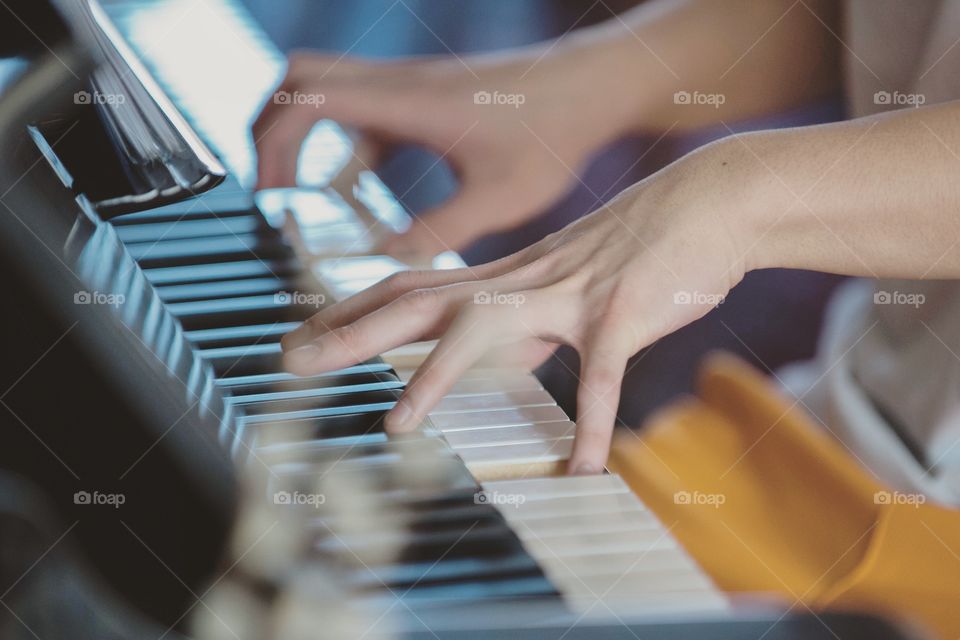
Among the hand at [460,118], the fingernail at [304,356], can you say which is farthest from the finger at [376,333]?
the hand at [460,118]

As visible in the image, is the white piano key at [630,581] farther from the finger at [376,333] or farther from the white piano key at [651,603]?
the finger at [376,333]

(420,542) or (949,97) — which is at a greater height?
(420,542)

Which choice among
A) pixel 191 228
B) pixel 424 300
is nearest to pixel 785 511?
pixel 424 300

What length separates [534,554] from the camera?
0.44 meters

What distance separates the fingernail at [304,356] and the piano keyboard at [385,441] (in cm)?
1

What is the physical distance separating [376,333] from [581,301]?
0.12 meters

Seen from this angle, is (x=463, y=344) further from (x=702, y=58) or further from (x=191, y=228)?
(x=702, y=58)

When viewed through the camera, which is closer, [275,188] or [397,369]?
[397,369]

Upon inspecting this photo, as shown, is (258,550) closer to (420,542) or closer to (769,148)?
(420,542)

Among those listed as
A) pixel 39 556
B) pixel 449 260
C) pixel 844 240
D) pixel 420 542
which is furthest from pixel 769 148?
pixel 39 556

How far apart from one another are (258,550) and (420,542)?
0.07 metres

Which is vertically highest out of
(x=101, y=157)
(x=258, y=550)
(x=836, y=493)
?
(x=101, y=157)

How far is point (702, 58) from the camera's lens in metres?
1.14

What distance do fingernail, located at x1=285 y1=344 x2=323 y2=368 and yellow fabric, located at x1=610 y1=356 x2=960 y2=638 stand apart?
296mm
